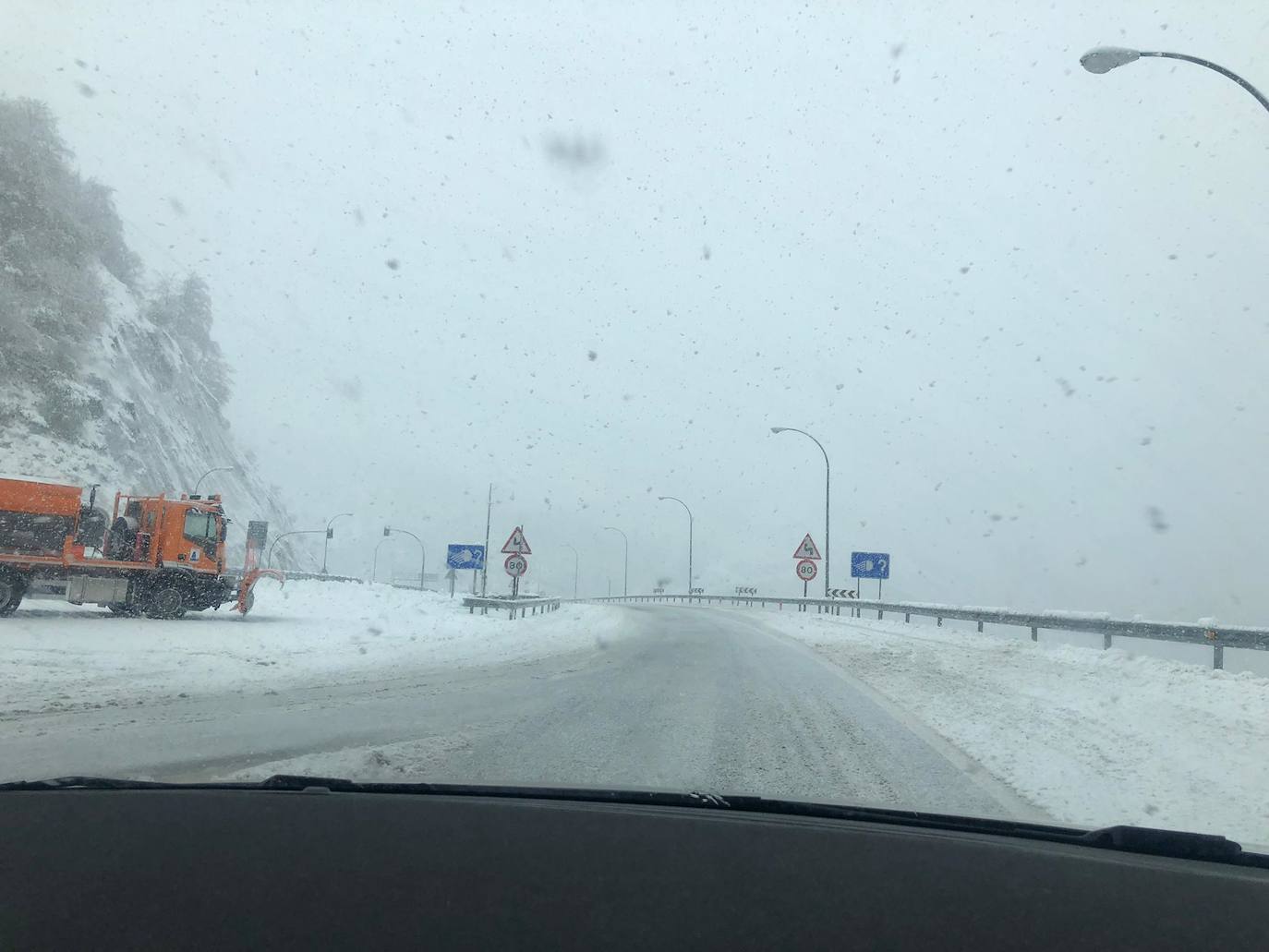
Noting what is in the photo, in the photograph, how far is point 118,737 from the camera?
8.31 metres

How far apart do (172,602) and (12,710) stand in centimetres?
1523

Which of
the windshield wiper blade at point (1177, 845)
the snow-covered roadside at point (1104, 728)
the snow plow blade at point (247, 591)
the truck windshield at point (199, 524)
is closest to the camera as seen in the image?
the windshield wiper blade at point (1177, 845)

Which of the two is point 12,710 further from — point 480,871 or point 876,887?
point 876,887

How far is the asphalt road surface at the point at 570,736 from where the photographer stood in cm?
701

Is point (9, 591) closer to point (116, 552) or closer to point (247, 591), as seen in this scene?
point (116, 552)

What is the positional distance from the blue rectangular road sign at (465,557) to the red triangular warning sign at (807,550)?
12.2 m

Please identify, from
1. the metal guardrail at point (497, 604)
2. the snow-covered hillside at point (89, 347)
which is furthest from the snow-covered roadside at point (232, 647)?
the snow-covered hillside at point (89, 347)

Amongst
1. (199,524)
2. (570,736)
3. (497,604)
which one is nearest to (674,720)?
(570,736)

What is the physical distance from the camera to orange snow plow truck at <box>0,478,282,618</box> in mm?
21375

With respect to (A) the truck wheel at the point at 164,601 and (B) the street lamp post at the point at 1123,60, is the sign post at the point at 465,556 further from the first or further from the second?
(B) the street lamp post at the point at 1123,60

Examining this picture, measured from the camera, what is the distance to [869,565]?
1501 inches

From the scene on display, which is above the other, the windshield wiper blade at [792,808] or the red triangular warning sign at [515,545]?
the red triangular warning sign at [515,545]

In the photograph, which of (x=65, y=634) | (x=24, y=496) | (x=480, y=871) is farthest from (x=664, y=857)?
(x=24, y=496)

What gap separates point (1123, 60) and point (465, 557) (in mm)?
26740
